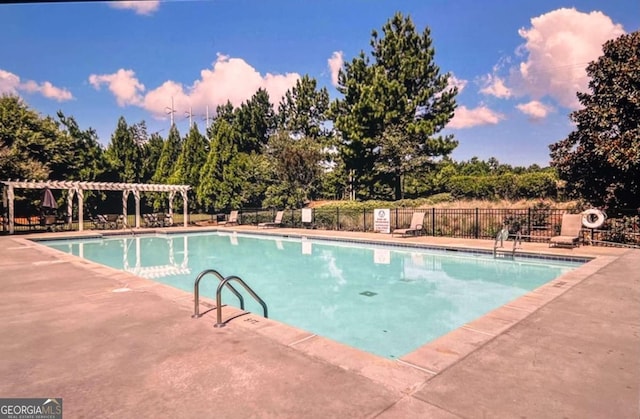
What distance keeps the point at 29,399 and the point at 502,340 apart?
12.9ft

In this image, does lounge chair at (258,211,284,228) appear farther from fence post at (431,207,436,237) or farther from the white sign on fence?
fence post at (431,207,436,237)

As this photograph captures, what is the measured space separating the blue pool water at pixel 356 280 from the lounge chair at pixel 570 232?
1.26 metres

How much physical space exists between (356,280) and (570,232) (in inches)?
262

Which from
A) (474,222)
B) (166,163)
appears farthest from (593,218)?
(166,163)

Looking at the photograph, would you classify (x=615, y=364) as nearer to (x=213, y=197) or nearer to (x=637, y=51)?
(x=637, y=51)

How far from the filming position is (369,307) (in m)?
6.86

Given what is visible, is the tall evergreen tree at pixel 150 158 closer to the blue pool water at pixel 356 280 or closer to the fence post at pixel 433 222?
the blue pool water at pixel 356 280

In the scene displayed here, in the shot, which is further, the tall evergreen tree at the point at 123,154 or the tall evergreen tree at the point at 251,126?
the tall evergreen tree at the point at 251,126

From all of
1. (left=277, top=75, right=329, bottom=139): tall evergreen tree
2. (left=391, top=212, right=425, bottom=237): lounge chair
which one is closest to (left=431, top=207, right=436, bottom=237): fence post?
(left=391, top=212, right=425, bottom=237): lounge chair

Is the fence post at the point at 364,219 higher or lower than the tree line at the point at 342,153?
lower

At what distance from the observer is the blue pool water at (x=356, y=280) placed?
5941 millimetres

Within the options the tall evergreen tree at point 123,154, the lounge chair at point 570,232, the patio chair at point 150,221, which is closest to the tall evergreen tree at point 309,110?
the tall evergreen tree at point 123,154

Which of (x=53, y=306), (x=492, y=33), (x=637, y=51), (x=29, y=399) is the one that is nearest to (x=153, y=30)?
(x=53, y=306)

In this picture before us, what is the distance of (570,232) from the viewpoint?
426 inches
